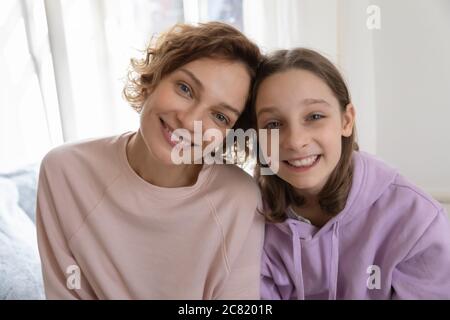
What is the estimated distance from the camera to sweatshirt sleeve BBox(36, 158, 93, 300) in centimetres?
96

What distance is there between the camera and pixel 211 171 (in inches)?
40.8

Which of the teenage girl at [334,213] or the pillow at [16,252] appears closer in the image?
the teenage girl at [334,213]

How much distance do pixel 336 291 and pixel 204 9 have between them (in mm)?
1077

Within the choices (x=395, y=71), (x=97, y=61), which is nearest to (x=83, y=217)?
(x=97, y=61)

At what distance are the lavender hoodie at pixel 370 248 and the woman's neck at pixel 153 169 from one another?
256mm

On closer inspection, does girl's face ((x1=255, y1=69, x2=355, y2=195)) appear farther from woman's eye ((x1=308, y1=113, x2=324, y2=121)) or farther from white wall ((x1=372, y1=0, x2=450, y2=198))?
white wall ((x1=372, y1=0, x2=450, y2=198))

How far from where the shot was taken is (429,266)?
0.93 m

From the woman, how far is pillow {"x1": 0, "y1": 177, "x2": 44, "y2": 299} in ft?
0.49

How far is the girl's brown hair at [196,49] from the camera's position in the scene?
0.94 meters

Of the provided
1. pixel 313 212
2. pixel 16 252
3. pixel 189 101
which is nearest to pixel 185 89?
pixel 189 101

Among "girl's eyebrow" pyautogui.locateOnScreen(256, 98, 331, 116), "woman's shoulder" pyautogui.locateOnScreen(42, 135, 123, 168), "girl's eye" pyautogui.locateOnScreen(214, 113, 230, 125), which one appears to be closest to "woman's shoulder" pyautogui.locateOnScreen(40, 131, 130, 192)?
"woman's shoulder" pyautogui.locateOnScreen(42, 135, 123, 168)

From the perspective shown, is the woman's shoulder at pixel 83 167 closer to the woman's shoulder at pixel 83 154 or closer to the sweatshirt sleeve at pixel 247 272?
the woman's shoulder at pixel 83 154

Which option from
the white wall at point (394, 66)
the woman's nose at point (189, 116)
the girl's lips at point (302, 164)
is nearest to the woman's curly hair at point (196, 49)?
the woman's nose at point (189, 116)
